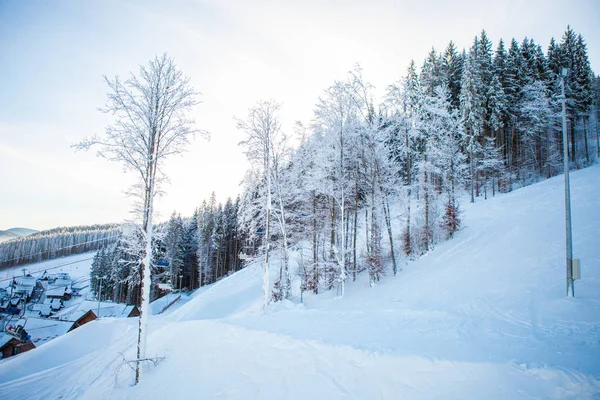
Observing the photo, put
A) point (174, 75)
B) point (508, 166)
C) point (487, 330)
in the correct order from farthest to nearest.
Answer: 1. point (508, 166)
2. point (174, 75)
3. point (487, 330)

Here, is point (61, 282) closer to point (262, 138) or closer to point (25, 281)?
point (25, 281)

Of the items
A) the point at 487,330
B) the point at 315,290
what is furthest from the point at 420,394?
the point at 315,290

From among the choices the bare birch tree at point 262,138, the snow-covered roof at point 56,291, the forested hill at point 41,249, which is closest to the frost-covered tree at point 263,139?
the bare birch tree at point 262,138

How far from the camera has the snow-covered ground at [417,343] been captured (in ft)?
16.1

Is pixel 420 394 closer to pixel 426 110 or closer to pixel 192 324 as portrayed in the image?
pixel 192 324

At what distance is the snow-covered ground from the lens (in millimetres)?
4918

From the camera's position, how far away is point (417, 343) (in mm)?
6660

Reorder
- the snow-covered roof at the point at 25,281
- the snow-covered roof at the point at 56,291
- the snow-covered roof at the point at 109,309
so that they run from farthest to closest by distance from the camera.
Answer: the snow-covered roof at the point at 25,281, the snow-covered roof at the point at 56,291, the snow-covered roof at the point at 109,309

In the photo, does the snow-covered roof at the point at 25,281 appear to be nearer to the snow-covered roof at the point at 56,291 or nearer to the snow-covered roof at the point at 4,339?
the snow-covered roof at the point at 56,291

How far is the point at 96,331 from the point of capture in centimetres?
1952

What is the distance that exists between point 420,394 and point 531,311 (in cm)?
694

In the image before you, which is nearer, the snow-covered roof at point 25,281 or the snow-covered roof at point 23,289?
the snow-covered roof at point 23,289

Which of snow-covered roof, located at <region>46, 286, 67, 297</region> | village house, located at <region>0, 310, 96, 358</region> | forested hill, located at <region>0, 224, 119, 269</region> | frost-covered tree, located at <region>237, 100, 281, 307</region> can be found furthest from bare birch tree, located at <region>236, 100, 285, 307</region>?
forested hill, located at <region>0, 224, 119, 269</region>

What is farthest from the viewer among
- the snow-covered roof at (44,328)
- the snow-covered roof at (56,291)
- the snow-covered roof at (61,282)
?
the snow-covered roof at (61,282)
